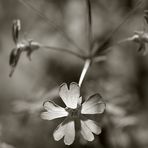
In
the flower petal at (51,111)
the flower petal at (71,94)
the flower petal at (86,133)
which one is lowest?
the flower petal at (86,133)

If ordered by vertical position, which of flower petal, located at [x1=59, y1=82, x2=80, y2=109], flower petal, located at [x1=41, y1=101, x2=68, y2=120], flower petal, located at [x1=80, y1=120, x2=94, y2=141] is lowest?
flower petal, located at [x1=80, y1=120, x2=94, y2=141]

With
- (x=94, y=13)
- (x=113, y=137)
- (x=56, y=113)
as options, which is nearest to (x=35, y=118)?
(x=113, y=137)

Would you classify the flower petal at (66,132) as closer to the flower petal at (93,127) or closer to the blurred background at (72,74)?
the flower petal at (93,127)

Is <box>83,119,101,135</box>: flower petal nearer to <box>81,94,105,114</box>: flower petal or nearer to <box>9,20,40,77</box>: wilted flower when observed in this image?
<box>81,94,105,114</box>: flower petal

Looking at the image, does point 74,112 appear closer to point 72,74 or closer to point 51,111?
point 51,111

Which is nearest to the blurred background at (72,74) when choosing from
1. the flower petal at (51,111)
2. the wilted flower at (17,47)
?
the wilted flower at (17,47)

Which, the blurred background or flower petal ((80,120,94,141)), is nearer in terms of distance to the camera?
flower petal ((80,120,94,141))

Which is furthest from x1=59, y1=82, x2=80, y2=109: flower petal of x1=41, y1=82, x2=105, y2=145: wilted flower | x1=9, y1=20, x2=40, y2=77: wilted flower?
x1=9, y1=20, x2=40, y2=77: wilted flower
